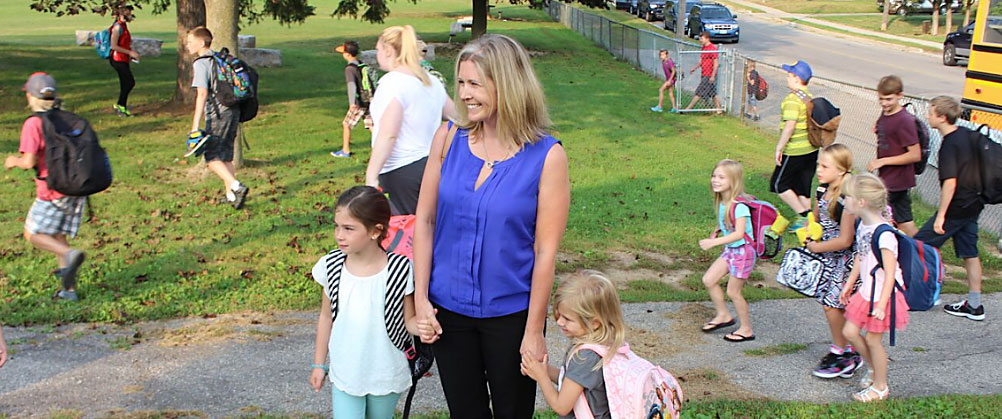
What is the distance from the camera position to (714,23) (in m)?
36.8

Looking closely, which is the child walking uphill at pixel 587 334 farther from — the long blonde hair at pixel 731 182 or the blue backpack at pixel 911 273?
the long blonde hair at pixel 731 182

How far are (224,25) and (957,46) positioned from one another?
958 inches

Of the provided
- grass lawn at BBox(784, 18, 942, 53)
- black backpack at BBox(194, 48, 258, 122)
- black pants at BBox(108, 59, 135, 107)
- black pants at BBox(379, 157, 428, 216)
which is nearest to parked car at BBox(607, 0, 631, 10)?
grass lawn at BBox(784, 18, 942, 53)

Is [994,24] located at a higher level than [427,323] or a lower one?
higher

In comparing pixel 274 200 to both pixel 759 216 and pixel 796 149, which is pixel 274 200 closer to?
pixel 796 149

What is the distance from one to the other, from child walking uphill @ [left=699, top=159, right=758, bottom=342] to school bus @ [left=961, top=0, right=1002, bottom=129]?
20.3ft

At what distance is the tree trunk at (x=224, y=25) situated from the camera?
37.7ft

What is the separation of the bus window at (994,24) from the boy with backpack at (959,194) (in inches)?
194

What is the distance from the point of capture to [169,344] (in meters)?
5.93

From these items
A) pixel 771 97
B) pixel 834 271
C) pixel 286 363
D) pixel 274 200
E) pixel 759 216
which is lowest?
pixel 286 363

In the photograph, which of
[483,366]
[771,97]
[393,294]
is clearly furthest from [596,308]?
[771,97]

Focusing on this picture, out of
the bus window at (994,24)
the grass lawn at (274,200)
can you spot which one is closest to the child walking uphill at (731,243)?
the grass lawn at (274,200)

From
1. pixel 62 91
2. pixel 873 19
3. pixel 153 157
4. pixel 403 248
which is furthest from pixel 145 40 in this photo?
pixel 873 19

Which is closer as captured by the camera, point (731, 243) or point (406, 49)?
point (406, 49)
